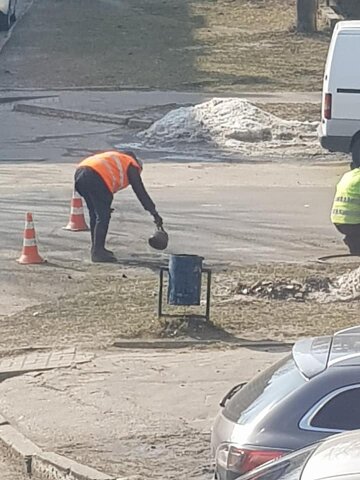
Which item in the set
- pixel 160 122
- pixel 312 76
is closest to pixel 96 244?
pixel 160 122

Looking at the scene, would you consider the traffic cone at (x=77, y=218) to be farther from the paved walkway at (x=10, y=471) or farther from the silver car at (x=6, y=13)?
the silver car at (x=6, y=13)

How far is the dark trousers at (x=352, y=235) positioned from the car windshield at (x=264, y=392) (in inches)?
336

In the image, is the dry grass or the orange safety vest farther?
the dry grass

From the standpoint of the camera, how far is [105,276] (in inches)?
555

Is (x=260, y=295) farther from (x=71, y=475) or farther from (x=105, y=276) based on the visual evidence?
(x=71, y=475)

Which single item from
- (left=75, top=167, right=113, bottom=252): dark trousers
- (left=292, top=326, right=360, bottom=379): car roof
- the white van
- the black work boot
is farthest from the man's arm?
(left=292, top=326, right=360, bottom=379): car roof

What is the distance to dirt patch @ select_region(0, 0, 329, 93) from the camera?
115 ft

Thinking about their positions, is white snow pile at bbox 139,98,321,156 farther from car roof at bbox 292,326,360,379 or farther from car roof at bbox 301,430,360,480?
car roof at bbox 301,430,360,480

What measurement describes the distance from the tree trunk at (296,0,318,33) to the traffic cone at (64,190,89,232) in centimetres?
2793

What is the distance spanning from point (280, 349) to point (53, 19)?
39.0 meters

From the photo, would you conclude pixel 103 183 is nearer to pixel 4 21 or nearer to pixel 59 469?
pixel 59 469

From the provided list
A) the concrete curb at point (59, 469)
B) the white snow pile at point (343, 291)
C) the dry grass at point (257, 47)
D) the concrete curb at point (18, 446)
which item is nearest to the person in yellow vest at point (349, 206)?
the white snow pile at point (343, 291)

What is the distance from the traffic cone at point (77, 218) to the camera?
16.4 metres

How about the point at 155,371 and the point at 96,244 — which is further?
the point at 96,244
